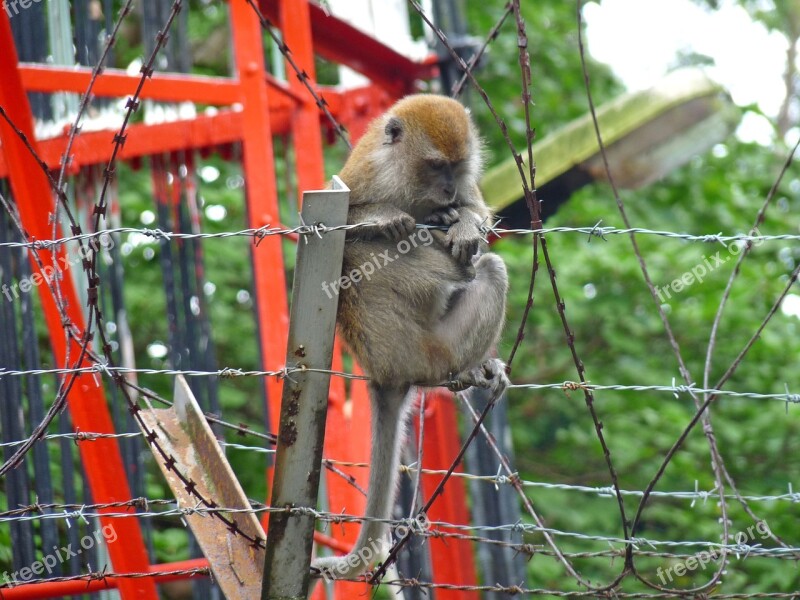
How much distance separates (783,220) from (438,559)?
515 cm

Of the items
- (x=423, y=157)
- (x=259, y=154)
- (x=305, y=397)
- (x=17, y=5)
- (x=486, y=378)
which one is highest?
(x=17, y=5)

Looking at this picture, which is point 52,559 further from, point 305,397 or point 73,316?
point 305,397

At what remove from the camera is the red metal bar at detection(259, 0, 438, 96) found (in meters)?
6.86

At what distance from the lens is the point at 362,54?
23.6ft

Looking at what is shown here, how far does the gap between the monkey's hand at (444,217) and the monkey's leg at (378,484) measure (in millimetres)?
788

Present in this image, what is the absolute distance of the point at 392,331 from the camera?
4035mm

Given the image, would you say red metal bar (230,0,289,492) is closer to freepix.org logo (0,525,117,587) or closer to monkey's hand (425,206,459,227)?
freepix.org logo (0,525,117,587)

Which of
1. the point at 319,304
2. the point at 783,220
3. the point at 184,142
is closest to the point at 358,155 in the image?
the point at 319,304

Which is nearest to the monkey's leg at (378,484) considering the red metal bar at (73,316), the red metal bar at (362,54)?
the red metal bar at (73,316)

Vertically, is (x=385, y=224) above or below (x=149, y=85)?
below

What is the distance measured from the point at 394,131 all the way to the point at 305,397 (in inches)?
67.4

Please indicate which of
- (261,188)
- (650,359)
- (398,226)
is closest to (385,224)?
(398,226)

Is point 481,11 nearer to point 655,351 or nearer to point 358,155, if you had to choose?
point 655,351

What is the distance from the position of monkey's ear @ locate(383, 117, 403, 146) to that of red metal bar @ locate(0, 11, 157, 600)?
1.68 m
